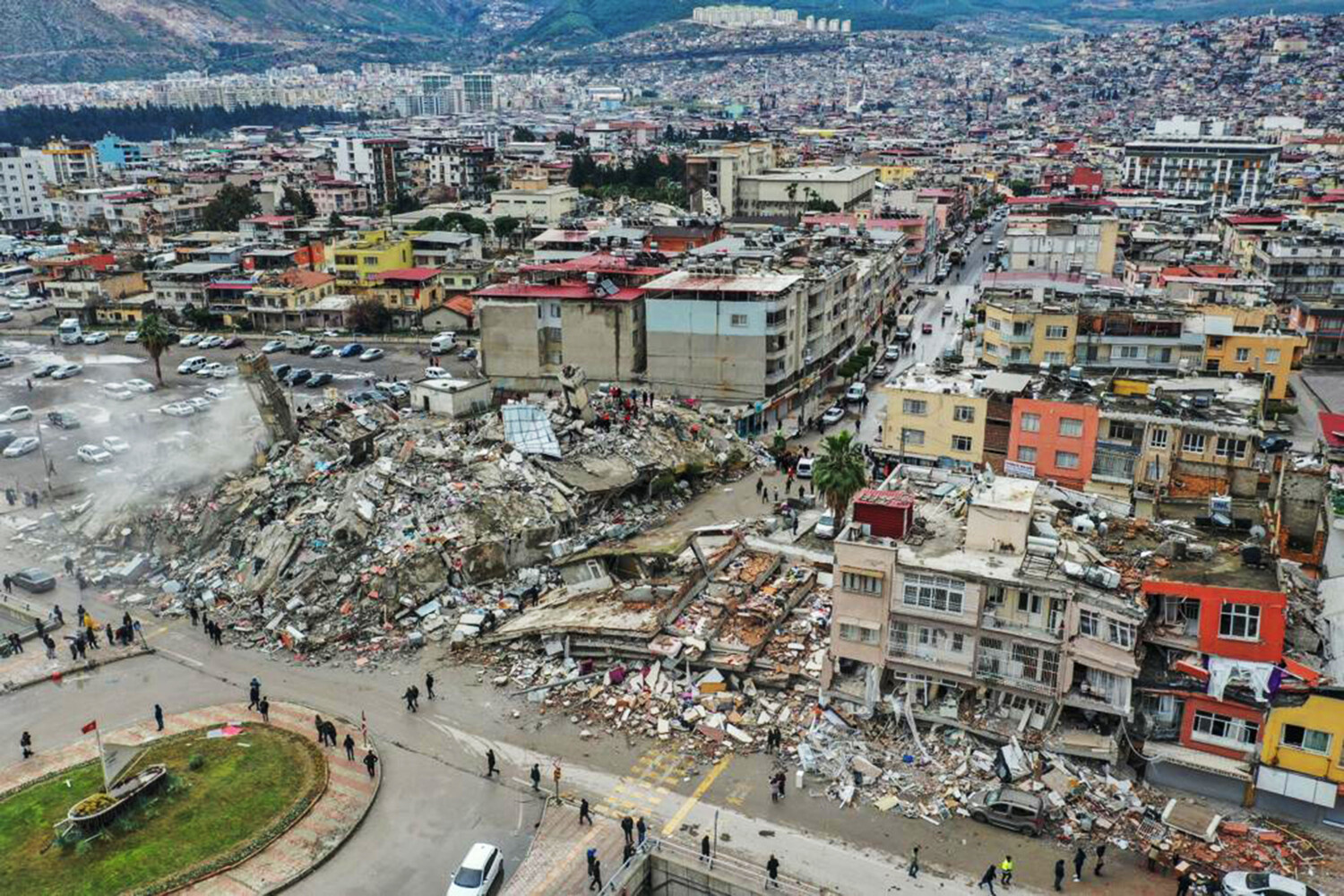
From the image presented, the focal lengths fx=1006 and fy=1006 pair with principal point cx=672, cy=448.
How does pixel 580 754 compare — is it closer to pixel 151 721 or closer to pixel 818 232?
pixel 151 721

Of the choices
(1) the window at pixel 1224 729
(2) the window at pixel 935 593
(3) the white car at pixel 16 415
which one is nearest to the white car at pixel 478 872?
(2) the window at pixel 935 593

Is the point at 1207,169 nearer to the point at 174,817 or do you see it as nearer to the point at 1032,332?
the point at 1032,332

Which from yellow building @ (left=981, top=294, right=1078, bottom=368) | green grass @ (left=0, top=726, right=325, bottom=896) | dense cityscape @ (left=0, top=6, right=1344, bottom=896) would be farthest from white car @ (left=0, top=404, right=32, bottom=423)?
yellow building @ (left=981, top=294, right=1078, bottom=368)

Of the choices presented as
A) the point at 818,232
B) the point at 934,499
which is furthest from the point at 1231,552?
the point at 818,232

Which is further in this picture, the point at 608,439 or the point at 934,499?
the point at 608,439

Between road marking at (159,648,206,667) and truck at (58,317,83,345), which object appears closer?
road marking at (159,648,206,667)

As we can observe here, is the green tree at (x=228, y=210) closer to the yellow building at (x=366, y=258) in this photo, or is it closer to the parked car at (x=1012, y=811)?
the yellow building at (x=366, y=258)

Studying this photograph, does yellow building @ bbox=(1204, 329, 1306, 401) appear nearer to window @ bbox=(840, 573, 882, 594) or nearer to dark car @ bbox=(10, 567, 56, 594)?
window @ bbox=(840, 573, 882, 594)
